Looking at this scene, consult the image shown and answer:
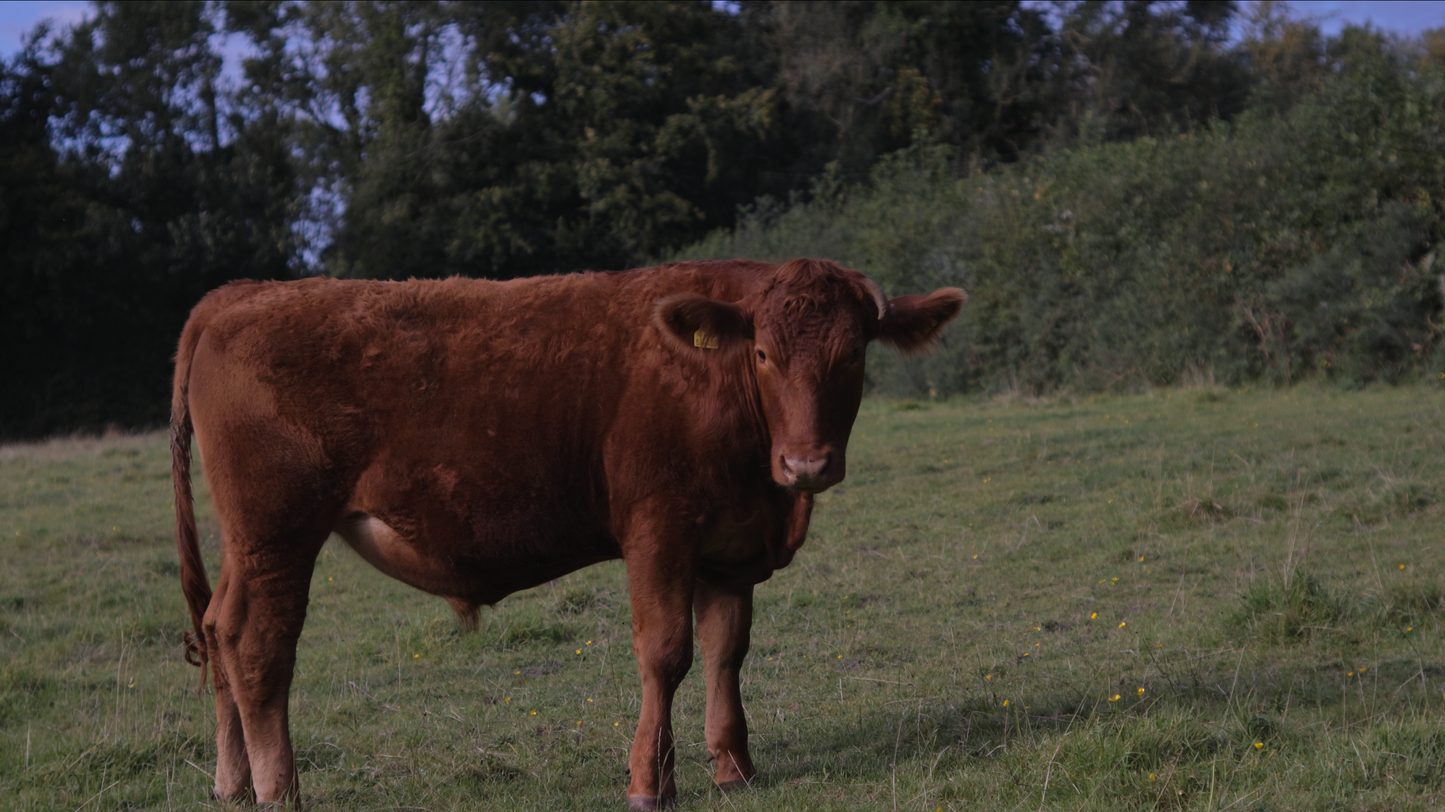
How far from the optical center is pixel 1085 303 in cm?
1802

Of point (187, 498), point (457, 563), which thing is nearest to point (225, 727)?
point (187, 498)

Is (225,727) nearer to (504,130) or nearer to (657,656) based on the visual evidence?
(657,656)

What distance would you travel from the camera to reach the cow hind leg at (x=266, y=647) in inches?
180

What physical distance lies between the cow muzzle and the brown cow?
0.12 m

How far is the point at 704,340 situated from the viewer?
443cm

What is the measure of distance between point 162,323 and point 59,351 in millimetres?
2610

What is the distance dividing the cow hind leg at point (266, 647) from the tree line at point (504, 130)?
25491mm

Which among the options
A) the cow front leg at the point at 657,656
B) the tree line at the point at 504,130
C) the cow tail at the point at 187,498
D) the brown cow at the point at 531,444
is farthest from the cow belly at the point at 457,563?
the tree line at the point at 504,130

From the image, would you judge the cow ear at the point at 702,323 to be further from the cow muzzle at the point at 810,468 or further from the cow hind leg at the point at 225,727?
the cow hind leg at the point at 225,727

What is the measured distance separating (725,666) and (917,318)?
1.60 metres

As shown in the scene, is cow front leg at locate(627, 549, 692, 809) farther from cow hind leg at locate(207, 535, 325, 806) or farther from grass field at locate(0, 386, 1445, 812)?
cow hind leg at locate(207, 535, 325, 806)

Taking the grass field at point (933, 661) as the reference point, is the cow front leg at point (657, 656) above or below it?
above

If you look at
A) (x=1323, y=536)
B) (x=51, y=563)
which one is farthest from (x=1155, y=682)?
(x=51, y=563)

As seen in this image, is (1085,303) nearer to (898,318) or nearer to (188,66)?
(898,318)
